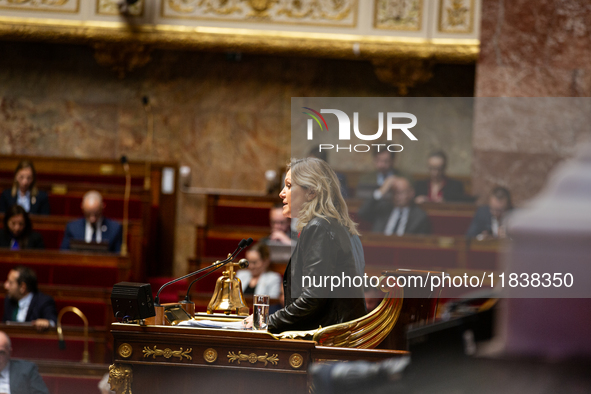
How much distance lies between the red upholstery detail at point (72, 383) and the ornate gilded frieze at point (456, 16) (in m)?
4.79

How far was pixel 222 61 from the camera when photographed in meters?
7.56

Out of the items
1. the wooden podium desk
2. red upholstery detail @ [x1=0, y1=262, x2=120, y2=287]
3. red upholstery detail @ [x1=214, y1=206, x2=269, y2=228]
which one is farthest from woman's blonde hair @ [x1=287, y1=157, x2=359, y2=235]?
red upholstery detail @ [x1=214, y1=206, x2=269, y2=228]

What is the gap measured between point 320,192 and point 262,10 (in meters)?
5.17

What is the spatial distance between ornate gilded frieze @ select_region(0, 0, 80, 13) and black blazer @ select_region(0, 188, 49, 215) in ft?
6.89

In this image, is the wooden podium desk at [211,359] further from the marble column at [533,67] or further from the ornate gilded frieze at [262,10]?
the ornate gilded frieze at [262,10]

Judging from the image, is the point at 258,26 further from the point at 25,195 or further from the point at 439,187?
the point at 25,195

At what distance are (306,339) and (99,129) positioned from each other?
621 centimetres

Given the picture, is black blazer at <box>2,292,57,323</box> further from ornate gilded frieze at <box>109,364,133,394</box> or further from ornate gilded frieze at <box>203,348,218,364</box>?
ornate gilded frieze at <box>203,348,218,364</box>

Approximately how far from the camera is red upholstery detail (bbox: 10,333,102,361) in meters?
4.08

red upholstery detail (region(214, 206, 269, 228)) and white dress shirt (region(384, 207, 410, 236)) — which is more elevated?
white dress shirt (region(384, 207, 410, 236))

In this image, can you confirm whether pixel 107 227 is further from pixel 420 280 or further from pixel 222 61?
pixel 420 280

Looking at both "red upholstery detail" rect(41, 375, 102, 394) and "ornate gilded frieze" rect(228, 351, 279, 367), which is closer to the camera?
"ornate gilded frieze" rect(228, 351, 279, 367)

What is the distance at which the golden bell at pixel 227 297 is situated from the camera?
2.32 meters

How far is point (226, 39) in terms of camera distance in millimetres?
6797
